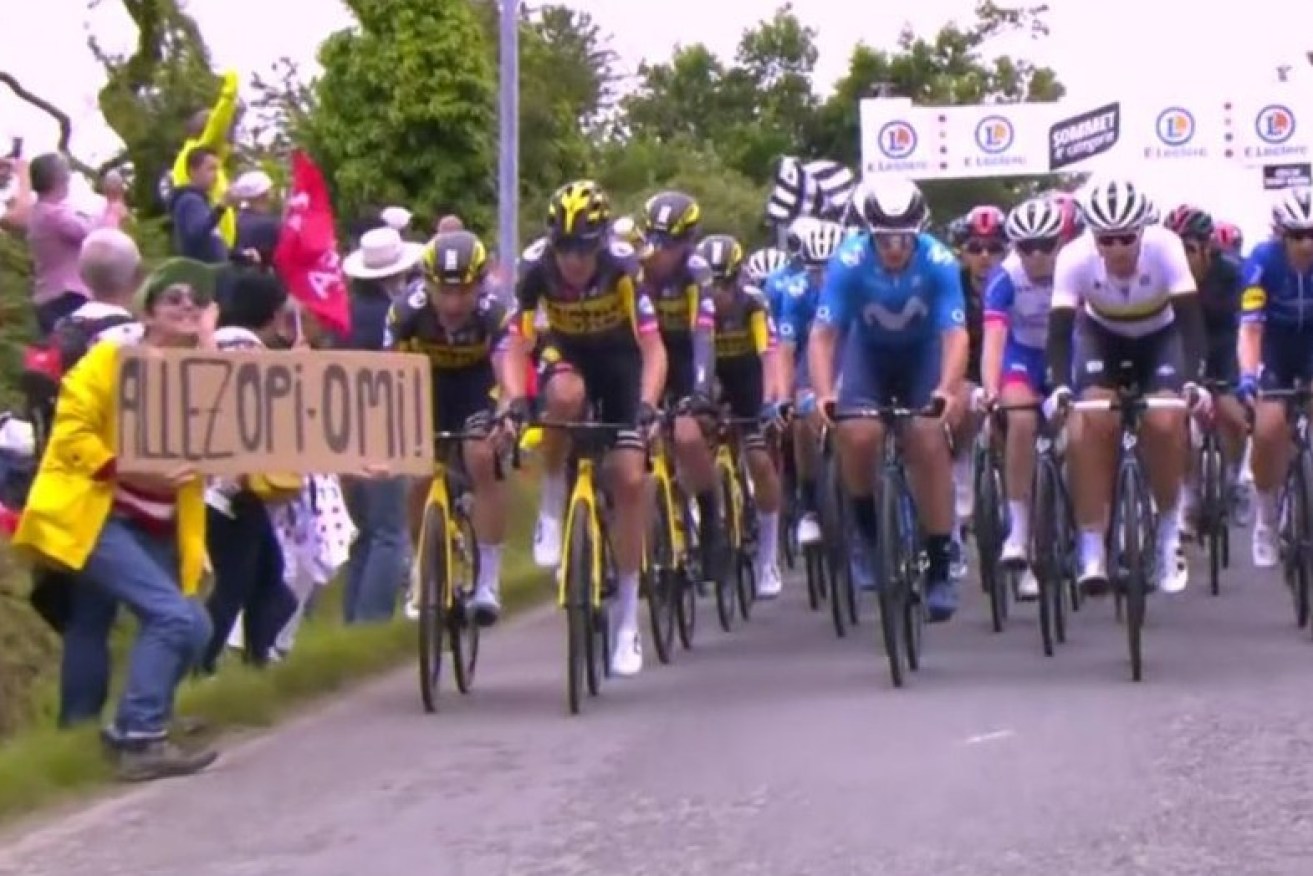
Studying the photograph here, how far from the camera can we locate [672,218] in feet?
48.7

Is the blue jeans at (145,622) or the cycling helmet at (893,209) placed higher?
the cycling helmet at (893,209)

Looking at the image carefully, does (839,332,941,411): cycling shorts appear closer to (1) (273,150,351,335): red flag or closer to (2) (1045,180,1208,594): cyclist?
(2) (1045,180,1208,594): cyclist

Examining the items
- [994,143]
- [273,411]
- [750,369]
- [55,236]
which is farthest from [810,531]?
[994,143]

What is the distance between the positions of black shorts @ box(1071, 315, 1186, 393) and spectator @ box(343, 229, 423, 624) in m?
3.30

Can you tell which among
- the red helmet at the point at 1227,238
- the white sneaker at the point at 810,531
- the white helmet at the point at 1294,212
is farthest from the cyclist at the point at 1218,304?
the white helmet at the point at 1294,212

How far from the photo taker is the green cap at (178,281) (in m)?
11.1

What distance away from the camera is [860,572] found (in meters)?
14.6

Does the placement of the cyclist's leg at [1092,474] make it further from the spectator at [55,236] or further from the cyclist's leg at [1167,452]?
the spectator at [55,236]

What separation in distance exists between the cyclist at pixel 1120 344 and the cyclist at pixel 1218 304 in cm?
417

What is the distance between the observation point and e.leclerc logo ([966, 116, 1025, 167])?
146 feet

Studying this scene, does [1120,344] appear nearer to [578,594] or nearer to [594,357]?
[594,357]

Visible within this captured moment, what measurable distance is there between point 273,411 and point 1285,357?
5.80 metres

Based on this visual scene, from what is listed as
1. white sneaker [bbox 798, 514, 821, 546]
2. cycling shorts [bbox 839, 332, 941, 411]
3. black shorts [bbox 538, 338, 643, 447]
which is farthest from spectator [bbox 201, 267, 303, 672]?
white sneaker [bbox 798, 514, 821, 546]

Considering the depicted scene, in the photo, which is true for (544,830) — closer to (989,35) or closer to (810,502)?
(810,502)
